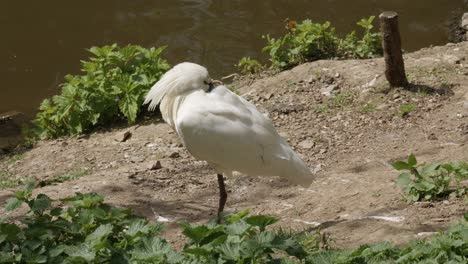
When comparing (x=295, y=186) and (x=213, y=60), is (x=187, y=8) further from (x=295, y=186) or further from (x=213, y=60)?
(x=295, y=186)

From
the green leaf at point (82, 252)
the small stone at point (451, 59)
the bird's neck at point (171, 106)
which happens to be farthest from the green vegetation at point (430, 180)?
the small stone at point (451, 59)

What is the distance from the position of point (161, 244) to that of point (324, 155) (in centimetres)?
334

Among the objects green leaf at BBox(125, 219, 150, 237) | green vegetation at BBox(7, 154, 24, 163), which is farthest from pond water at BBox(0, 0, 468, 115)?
green leaf at BBox(125, 219, 150, 237)

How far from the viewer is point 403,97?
7.95m

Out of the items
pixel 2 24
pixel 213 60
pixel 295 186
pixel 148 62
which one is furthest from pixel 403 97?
pixel 2 24

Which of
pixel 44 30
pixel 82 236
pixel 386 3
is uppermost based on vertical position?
pixel 82 236

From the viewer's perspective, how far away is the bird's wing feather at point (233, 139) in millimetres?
6000

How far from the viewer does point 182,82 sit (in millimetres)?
6262

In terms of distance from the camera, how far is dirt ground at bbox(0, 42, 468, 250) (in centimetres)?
589

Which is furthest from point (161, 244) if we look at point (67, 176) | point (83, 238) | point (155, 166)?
point (67, 176)

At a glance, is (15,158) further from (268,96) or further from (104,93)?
(268,96)

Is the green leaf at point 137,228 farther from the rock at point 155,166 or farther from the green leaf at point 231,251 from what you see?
the rock at point 155,166

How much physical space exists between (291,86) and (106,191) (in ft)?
8.65

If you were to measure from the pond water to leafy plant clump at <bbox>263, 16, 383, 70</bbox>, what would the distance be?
170 centimetres
